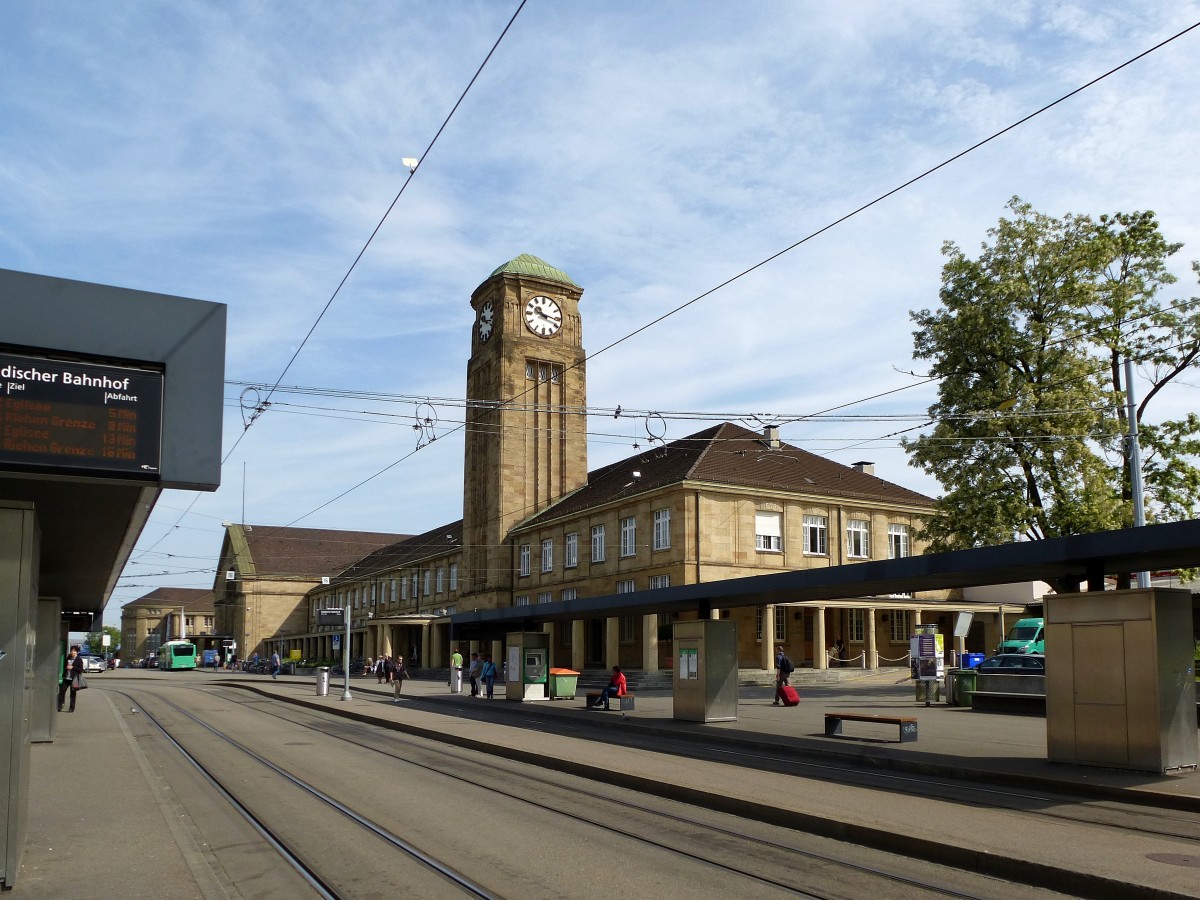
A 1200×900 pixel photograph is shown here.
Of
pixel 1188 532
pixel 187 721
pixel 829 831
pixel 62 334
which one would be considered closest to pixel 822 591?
pixel 1188 532

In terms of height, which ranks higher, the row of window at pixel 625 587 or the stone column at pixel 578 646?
the row of window at pixel 625 587

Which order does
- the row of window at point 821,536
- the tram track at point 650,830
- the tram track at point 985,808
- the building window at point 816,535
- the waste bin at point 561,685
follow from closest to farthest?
the tram track at point 650,830
the tram track at point 985,808
the waste bin at point 561,685
the row of window at point 821,536
the building window at point 816,535

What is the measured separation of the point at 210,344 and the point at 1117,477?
99.7 feet

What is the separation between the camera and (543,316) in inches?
2499

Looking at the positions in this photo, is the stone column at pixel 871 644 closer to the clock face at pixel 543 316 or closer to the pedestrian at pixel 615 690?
the pedestrian at pixel 615 690

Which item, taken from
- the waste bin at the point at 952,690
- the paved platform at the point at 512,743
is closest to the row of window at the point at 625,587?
the paved platform at the point at 512,743

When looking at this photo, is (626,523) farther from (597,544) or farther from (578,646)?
(578,646)

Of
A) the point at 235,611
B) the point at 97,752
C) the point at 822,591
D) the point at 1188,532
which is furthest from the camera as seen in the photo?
the point at 235,611

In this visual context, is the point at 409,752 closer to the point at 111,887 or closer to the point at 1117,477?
the point at 111,887

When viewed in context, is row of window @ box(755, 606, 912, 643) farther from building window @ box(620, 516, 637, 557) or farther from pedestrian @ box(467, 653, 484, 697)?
pedestrian @ box(467, 653, 484, 697)

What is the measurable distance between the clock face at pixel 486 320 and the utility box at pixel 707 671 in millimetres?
41041

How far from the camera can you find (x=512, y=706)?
32.0m

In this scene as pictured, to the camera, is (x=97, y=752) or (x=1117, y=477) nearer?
(x=97, y=752)

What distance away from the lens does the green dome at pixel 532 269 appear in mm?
63625
